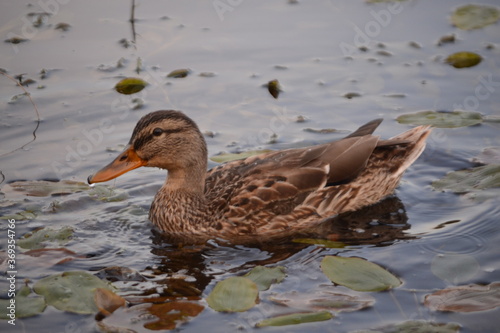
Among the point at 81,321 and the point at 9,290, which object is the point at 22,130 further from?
the point at 81,321

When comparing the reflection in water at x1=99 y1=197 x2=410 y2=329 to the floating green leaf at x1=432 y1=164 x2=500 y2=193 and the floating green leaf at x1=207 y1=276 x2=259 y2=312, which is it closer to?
the floating green leaf at x1=207 y1=276 x2=259 y2=312

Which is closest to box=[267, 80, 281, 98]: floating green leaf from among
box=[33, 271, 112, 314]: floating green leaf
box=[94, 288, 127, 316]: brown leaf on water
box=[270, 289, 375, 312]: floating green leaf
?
box=[270, 289, 375, 312]: floating green leaf

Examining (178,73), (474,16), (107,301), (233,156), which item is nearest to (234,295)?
(107,301)

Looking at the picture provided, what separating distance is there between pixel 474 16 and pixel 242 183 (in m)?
5.77

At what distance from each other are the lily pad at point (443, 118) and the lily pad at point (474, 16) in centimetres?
257

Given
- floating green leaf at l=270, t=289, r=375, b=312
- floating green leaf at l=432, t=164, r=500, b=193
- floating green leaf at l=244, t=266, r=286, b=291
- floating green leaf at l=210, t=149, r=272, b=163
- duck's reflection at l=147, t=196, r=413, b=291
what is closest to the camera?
floating green leaf at l=270, t=289, r=375, b=312

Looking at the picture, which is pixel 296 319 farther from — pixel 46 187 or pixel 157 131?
pixel 46 187

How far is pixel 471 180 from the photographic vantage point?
806 centimetres

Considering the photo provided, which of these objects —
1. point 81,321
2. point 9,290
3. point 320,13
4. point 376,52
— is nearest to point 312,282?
point 81,321

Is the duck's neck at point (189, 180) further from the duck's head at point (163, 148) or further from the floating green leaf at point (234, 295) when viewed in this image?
the floating green leaf at point (234, 295)

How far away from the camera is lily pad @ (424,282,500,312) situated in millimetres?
5961

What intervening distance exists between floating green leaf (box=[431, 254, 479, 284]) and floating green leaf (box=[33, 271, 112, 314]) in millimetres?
2868

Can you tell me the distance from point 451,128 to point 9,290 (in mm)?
5637

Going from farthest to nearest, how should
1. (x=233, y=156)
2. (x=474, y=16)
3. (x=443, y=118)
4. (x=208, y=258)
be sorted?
(x=474, y=16) → (x=443, y=118) → (x=233, y=156) → (x=208, y=258)
